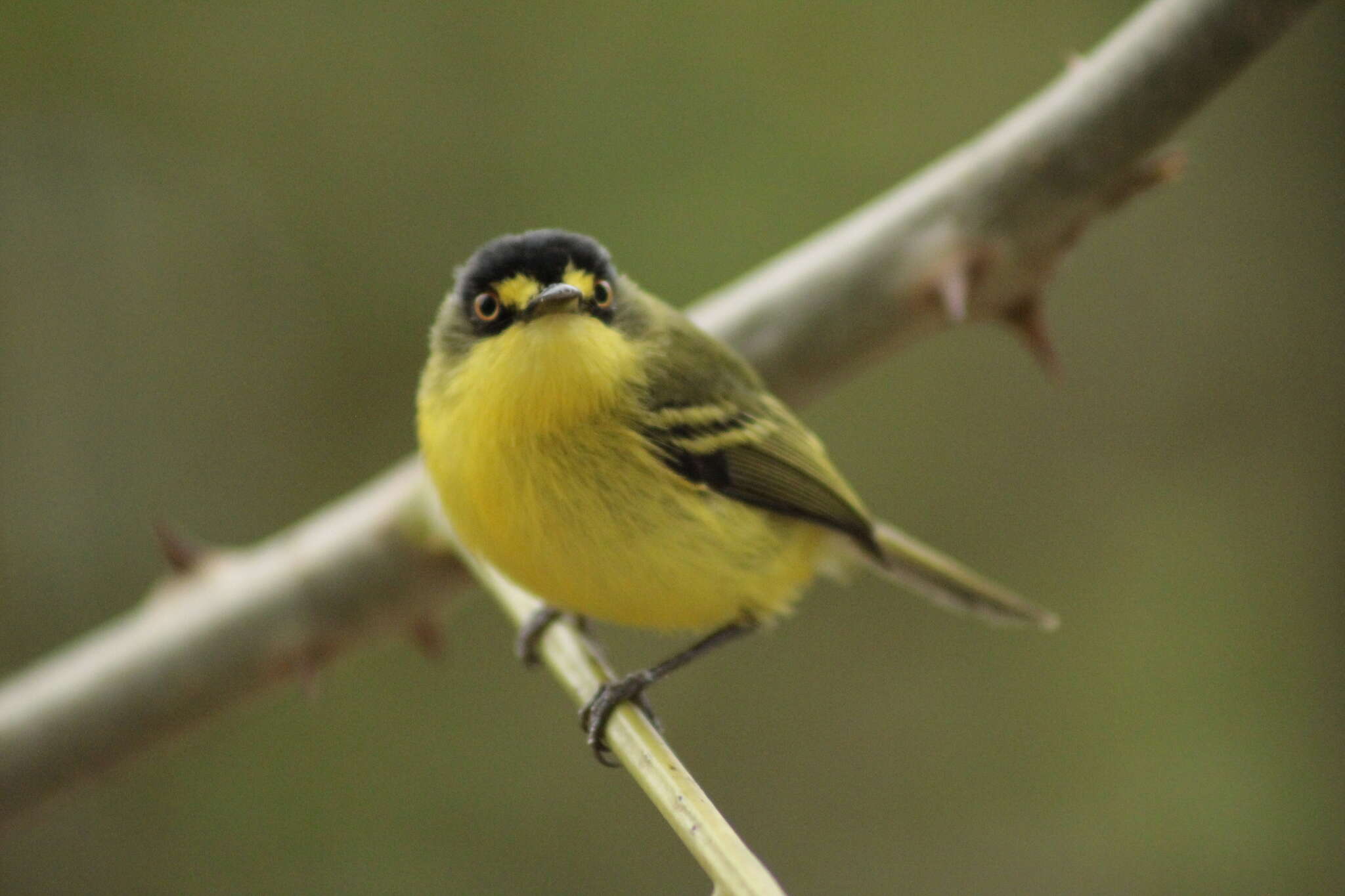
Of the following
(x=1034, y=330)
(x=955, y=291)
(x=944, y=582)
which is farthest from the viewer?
(x=944, y=582)

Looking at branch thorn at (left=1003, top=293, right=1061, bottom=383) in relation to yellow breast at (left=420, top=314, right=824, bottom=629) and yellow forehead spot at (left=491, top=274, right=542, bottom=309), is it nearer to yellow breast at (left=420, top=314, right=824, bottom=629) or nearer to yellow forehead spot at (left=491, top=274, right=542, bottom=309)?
yellow breast at (left=420, top=314, right=824, bottom=629)

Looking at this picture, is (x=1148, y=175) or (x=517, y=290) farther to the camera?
(x=517, y=290)

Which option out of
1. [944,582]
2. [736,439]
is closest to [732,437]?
[736,439]

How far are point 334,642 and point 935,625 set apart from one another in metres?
3.19

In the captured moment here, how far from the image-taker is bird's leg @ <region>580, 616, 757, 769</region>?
91.6 inches

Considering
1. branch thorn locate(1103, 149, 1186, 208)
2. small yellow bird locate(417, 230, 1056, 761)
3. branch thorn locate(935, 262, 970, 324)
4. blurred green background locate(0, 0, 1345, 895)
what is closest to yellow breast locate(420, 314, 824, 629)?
small yellow bird locate(417, 230, 1056, 761)

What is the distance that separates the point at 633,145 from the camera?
5.00 m

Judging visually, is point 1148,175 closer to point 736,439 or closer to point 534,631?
point 736,439

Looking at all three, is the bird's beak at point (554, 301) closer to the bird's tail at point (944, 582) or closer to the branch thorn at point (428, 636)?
the branch thorn at point (428, 636)

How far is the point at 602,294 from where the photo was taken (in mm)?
2520

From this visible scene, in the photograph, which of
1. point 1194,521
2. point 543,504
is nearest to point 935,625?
point 1194,521

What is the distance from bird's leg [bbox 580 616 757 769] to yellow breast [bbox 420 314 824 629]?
0.36 feet

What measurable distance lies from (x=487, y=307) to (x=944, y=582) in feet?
4.52

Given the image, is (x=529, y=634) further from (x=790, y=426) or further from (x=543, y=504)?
(x=790, y=426)
